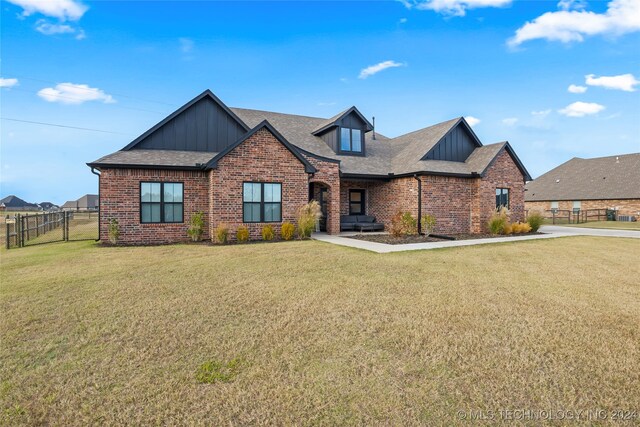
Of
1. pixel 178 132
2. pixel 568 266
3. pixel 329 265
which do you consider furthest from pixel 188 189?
pixel 568 266

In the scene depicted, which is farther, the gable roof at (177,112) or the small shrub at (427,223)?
the small shrub at (427,223)

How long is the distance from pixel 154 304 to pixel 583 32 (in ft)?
64.5

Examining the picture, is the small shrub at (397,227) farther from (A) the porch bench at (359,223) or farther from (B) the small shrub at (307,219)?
(B) the small shrub at (307,219)

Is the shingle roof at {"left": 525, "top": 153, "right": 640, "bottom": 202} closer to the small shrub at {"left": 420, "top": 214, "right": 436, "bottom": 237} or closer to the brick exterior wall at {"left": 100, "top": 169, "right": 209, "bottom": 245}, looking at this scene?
the small shrub at {"left": 420, "top": 214, "right": 436, "bottom": 237}

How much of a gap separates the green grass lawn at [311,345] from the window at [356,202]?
1126cm

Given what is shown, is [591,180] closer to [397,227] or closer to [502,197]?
[502,197]

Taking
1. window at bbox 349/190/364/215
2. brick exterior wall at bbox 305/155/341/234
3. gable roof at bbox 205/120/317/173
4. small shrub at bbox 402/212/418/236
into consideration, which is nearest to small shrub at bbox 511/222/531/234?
small shrub at bbox 402/212/418/236

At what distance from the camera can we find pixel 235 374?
3.23 m

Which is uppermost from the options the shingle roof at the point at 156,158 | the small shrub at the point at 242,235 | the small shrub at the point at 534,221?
the shingle roof at the point at 156,158

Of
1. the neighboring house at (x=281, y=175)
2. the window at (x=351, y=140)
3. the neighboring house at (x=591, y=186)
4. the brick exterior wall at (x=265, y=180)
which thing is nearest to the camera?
the brick exterior wall at (x=265, y=180)

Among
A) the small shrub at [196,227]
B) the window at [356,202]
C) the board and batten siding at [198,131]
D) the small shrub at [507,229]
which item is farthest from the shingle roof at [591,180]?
the small shrub at [196,227]

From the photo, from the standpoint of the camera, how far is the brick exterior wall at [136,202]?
12.7m

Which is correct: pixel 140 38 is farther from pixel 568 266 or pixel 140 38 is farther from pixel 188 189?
pixel 568 266

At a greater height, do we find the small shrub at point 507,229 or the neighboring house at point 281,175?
the neighboring house at point 281,175
